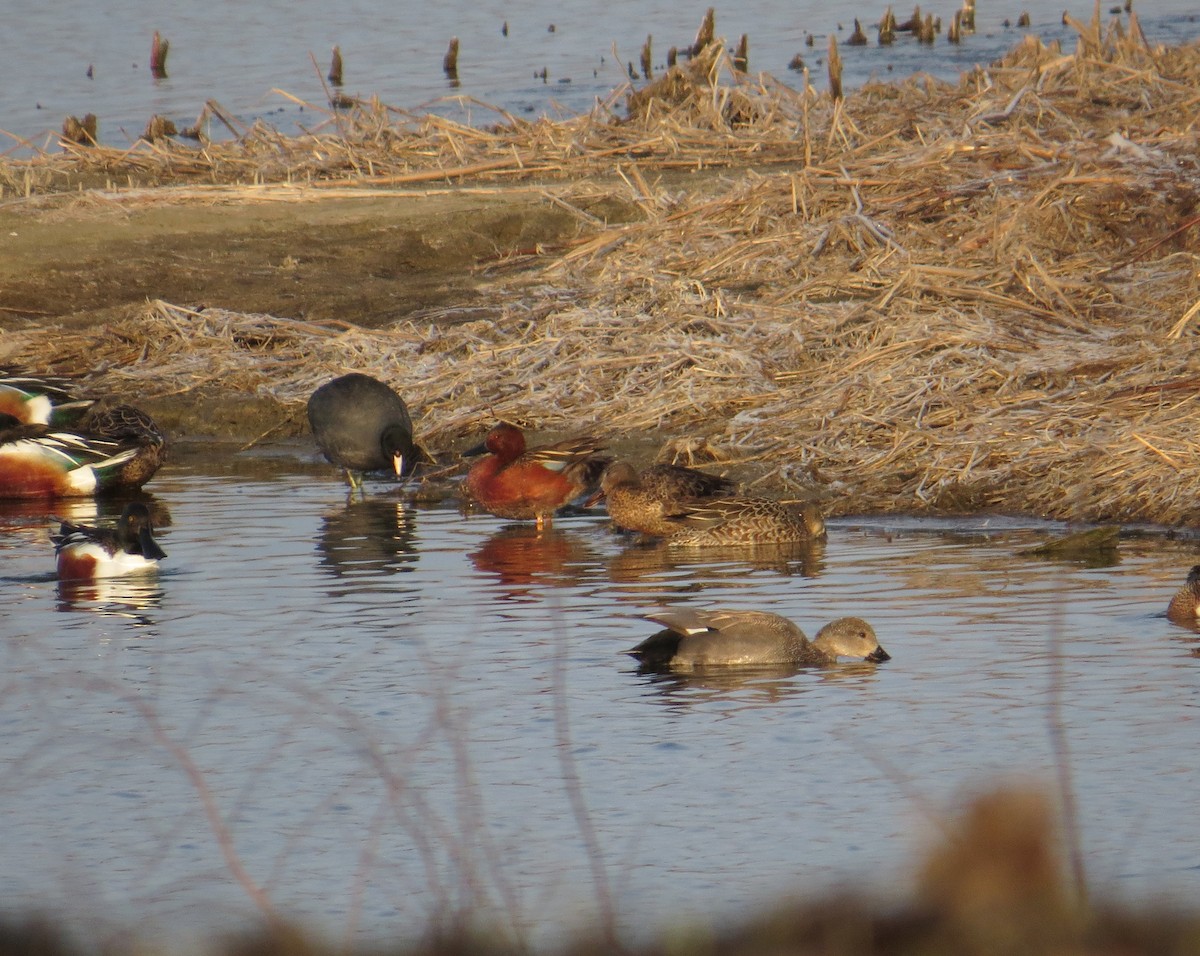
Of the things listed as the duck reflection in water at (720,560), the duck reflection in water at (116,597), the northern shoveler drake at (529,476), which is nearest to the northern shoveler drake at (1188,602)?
the duck reflection in water at (720,560)

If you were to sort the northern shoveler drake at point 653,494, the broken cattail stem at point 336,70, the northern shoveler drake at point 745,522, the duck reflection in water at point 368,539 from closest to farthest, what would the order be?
the duck reflection in water at point 368,539 < the northern shoveler drake at point 745,522 < the northern shoveler drake at point 653,494 < the broken cattail stem at point 336,70

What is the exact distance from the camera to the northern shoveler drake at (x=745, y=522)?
388 inches

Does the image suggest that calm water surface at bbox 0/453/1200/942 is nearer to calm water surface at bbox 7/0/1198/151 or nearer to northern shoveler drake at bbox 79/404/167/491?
northern shoveler drake at bbox 79/404/167/491

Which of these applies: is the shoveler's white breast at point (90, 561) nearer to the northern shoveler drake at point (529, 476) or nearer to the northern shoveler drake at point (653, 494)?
the northern shoveler drake at point (529, 476)

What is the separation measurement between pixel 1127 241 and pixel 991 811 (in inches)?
459

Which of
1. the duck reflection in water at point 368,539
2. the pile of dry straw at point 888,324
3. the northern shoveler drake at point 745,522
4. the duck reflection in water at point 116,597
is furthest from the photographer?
the pile of dry straw at point 888,324

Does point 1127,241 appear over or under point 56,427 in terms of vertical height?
over

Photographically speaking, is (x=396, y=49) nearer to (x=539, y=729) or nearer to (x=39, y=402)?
(x=39, y=402)

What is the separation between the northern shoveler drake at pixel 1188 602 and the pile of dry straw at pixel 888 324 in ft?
6.91

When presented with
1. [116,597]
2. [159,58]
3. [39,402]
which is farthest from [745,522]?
[159,58]

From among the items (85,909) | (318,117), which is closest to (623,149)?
(318,117)

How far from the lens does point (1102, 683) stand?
7.00 metres

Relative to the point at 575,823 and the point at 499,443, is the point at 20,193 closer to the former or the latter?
the point at 499,443

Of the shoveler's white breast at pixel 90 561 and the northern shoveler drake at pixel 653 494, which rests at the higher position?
the northern shoveler drake at pixel 653 494
